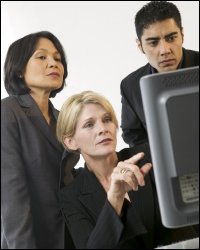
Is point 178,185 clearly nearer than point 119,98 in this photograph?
Yes

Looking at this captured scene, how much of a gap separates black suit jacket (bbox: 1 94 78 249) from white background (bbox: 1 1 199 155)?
0.29 ft

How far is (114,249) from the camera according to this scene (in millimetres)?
1322

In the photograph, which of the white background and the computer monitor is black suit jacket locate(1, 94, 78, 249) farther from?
the computer monitor

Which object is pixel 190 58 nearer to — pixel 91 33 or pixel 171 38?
pixel 171 38

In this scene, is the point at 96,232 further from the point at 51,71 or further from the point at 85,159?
the point at 51,71

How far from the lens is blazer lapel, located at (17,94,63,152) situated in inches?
52.3

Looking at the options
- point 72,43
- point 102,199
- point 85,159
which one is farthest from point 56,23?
point 102,199

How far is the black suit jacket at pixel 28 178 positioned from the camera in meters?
1.27

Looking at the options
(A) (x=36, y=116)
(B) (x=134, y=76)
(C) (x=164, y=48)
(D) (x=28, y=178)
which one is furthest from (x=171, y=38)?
(D) (x=28, y=178)

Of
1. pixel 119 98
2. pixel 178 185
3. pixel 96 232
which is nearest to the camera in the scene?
pixel 178 185

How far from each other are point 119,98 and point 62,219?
409mm

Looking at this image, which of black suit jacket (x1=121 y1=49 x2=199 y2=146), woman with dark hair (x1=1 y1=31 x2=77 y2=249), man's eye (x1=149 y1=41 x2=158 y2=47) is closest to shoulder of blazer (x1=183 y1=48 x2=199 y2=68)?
black suit jacket (x1=121 y1=49 x2=199 y2=146)

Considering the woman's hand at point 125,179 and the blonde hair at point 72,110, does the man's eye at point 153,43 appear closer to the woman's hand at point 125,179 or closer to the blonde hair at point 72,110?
the blonde hair at point 72,110

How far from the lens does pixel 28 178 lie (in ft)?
4.27
